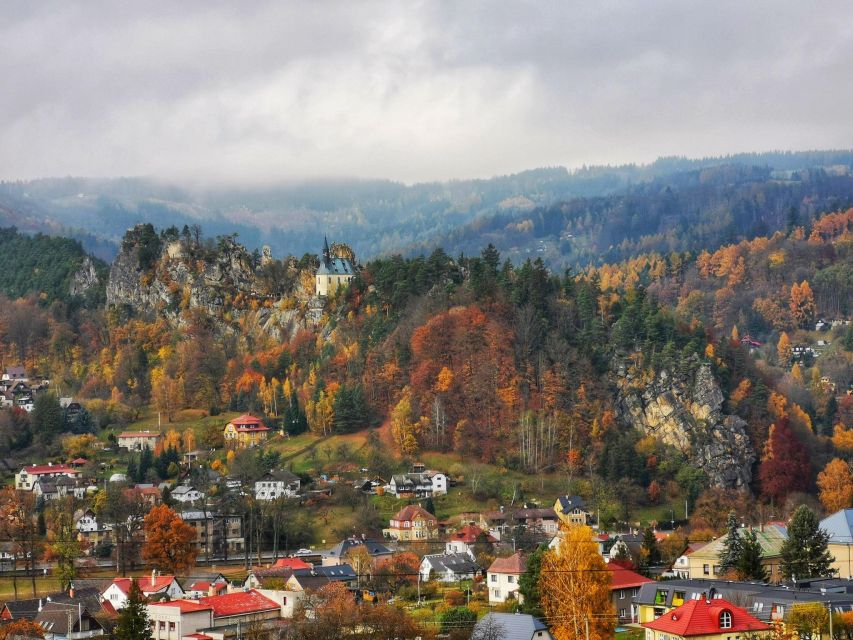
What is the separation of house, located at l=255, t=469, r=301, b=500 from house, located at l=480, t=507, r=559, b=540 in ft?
41.6

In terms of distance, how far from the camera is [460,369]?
343ft

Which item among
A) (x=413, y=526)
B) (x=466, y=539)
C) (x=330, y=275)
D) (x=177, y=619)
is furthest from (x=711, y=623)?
(x=330, y=275)

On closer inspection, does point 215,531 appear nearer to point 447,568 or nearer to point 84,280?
point 447,568

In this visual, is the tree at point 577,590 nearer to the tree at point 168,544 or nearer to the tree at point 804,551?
the tree at point 804,551

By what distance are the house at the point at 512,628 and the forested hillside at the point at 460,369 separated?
3289 cm

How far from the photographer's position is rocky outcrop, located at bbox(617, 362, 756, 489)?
9906 centimetres

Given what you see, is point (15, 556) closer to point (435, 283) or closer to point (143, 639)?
point (143, 639)

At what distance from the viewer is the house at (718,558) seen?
71688mm

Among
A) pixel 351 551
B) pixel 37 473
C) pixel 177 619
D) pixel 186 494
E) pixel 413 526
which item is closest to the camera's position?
pixel 177 619

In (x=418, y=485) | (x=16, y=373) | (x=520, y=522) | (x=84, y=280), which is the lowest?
(x=520, y=522)

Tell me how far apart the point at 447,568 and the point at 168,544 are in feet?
50.4

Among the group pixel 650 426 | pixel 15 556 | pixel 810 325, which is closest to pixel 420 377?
pixel 650 426

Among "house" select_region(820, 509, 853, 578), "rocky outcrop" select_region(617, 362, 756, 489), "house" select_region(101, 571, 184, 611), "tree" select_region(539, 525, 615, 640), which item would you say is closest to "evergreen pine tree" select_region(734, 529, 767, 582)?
"house" select_region(820, 509, 853, 578)

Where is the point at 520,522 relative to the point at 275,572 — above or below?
below
